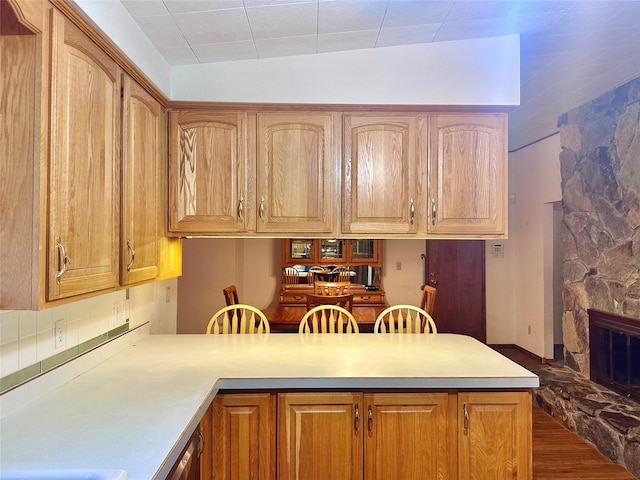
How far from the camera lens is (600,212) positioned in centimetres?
312

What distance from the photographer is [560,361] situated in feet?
13.3

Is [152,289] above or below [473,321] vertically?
above

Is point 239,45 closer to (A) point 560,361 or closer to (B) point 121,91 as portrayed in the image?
(B) point 121,91

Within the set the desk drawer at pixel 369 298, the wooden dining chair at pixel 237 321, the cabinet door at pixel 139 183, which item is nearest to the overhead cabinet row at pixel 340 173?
the cabinet door at pixel 139 183

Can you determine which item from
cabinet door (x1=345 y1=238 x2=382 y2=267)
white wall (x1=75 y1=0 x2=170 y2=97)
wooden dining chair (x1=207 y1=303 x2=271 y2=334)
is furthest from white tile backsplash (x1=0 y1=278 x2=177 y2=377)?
cabinet door (x1=345 y1=238 x2=382 y2=267)

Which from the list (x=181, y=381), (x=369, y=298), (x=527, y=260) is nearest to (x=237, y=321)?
(x=181, y=381)

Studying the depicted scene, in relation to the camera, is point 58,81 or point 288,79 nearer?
point 58,81

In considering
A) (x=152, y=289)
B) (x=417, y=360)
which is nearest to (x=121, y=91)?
(x=152, y=289)

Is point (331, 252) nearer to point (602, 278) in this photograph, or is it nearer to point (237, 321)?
point (237, 321)

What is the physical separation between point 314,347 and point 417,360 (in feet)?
1.76

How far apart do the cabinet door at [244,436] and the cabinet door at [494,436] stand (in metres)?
0.78

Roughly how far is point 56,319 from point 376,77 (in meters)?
1.90

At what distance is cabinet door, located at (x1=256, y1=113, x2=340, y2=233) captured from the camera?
2.05 meters

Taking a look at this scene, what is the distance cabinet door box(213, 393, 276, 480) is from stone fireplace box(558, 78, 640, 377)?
2854 mm
